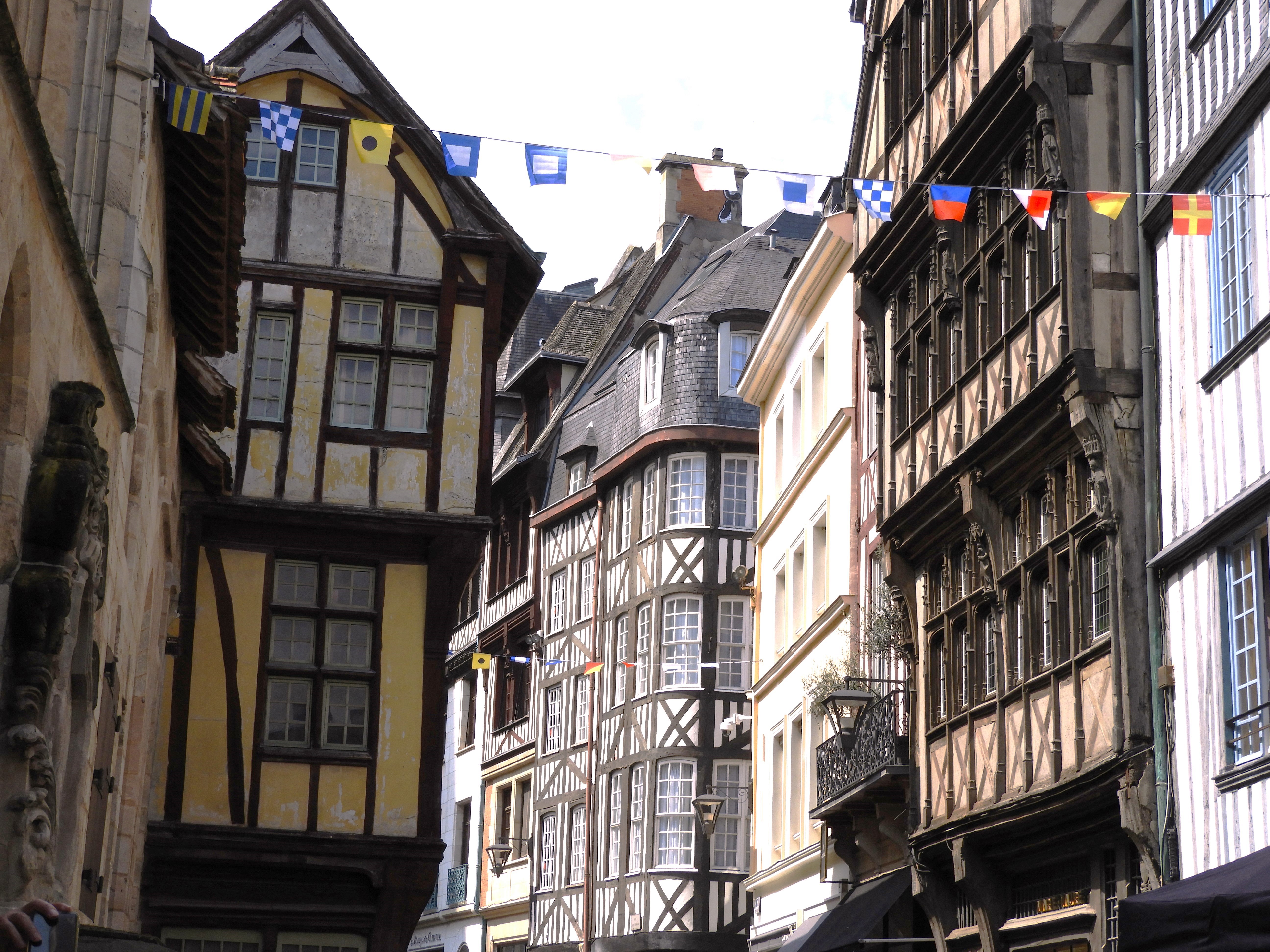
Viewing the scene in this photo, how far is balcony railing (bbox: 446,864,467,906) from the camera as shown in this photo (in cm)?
3606

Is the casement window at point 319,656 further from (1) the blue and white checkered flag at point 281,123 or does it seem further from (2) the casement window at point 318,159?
(1) the blue and white checkered flag at point 281,123

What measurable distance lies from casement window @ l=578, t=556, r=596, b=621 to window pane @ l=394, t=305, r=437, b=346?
15.0 m

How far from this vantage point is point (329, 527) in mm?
16938

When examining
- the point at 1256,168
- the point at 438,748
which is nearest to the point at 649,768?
the point at 438,748

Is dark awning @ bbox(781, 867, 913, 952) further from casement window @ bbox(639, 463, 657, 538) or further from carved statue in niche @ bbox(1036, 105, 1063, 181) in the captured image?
casement window @ bbox(639, 463, 657, 538)

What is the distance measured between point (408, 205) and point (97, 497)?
1029cm

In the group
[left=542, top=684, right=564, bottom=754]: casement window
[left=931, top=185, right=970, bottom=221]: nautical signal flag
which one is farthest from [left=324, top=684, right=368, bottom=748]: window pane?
[left=542, top=684, right=564, bottom=754]: casement window

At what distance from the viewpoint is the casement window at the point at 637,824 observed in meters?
29.2

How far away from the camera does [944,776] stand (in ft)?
50.6

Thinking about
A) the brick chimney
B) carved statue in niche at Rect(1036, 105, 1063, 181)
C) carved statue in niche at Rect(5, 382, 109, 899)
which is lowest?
carved statue in niche at Rect(5, 382, 109, 899)

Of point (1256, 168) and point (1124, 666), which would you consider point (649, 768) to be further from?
point (1256, 168)

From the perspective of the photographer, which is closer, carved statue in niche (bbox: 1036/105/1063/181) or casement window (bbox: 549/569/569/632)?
carved statue in niche (bbox: 1036/105/1063/181)

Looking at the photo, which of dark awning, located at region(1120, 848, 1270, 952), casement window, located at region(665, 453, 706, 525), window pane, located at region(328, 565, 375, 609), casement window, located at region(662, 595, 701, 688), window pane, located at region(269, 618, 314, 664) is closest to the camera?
dark awning, located at region(1120, 848, 1270, 952)

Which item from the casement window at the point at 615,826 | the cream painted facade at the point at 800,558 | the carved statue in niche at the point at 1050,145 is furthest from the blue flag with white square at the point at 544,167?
→ the casement window at the point at 615,826
